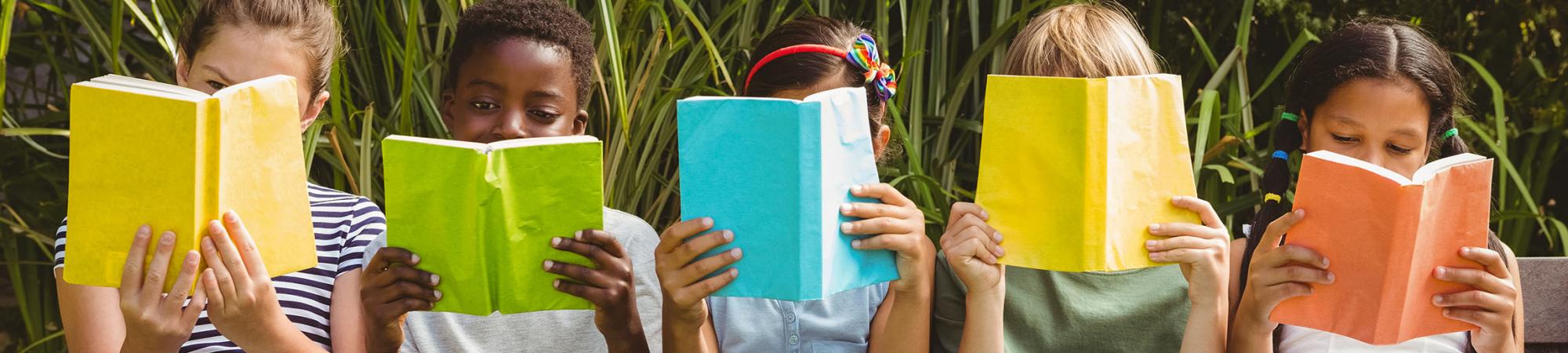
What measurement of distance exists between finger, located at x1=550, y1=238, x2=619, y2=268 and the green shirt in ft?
2.08

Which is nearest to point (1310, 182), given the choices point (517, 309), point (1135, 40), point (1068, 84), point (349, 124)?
point (1068, 84)

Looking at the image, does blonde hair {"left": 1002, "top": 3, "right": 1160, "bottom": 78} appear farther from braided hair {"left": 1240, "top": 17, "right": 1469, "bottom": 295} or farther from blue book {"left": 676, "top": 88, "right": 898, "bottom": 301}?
blue book {"left": 676, "top": 88, "right": 898, "bottom": 301}

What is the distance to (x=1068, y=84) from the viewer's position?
1.47 m

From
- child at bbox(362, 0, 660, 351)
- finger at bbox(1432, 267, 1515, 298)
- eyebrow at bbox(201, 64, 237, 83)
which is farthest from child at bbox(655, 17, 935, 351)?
eyebrow at bbox(201, 64, 237, 83)

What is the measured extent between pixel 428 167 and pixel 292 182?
0.19 meters

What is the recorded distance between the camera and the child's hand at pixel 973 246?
1.55 metres

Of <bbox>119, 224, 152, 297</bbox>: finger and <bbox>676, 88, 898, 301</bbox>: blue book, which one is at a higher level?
<bbox>676, 88, 898, 301</bbox>: blue book

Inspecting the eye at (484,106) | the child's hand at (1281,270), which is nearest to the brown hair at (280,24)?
the eye at (484,106)

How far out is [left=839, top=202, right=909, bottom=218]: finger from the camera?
1507 millimetres

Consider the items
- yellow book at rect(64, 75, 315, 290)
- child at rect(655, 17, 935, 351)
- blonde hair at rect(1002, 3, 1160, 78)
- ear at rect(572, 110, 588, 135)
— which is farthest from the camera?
ear at rect(572, 110, 588, 135)

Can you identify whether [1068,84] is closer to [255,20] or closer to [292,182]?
[292,182]

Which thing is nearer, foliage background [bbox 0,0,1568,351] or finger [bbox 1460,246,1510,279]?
finger [bbox 1460,246,1510,279]

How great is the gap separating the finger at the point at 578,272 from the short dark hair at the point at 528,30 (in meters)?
0.62

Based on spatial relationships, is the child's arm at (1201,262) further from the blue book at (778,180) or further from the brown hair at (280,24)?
the brown hair at (280,24)
